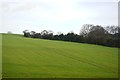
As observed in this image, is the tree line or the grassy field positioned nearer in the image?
the grassy field

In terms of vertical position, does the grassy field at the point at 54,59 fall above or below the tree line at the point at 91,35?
below

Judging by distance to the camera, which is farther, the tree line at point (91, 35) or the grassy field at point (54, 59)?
the tree line at point (91, 35)

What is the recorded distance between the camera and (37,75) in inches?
241

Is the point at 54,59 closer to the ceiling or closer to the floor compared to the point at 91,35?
closer to the floor

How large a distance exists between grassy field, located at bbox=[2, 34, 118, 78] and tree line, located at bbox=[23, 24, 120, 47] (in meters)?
0.15

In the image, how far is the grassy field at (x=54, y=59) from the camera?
20.4 ft

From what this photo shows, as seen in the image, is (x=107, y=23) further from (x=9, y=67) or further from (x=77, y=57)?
(x=9, y=67)

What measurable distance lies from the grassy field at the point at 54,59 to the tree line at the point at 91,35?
15 cm

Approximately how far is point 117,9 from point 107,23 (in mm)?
513

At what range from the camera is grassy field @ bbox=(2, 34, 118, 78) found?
621cm

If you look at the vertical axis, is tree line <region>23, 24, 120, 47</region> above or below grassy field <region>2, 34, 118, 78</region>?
above

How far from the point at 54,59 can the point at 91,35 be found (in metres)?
1.32

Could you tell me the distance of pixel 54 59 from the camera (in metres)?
6.68

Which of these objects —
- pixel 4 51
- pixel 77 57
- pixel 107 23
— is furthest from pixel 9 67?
pixel 107 23
